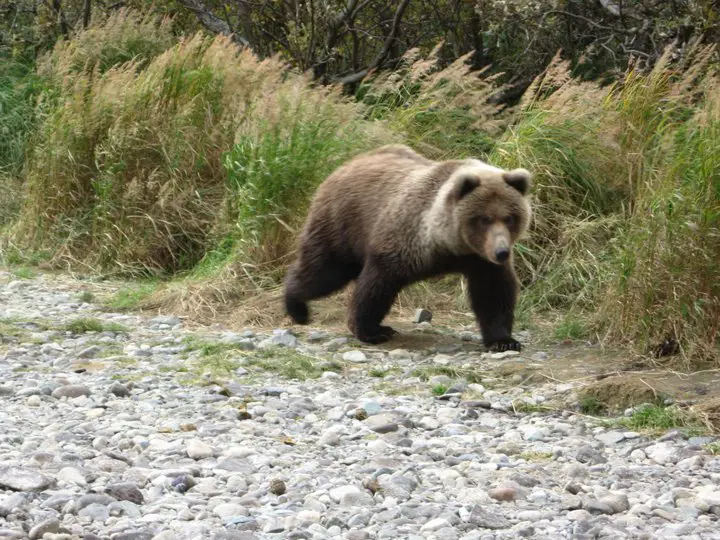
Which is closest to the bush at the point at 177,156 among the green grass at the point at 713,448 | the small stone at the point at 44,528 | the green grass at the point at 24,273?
the green grass at the point at 24,273

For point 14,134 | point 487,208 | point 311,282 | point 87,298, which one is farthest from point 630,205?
point 14,134

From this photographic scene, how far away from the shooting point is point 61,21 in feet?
46.8

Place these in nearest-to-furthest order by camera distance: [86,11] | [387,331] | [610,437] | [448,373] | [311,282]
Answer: [610,437] → [448,373] → [387,331] → [311,282] → [86,11]

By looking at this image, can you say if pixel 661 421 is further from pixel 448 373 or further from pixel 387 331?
pixel 387 331

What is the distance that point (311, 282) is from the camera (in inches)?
295

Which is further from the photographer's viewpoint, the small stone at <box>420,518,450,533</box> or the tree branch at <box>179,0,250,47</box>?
the tree branch at <box>179,0,250,47</box>

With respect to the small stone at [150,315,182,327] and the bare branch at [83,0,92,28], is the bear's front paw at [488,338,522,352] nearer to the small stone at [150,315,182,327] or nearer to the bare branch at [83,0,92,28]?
the small stone at [150,315,182,327]

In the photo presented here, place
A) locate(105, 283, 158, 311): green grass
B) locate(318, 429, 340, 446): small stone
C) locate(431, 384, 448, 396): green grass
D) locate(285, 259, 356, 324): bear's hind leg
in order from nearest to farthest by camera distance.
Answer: locate(318, 429, 340, 446): small stone
locate(431, 384, 448, 396): green grass
locate(285, 259, 356, 324): bear's hind leg
locate(105, 283, 158, 311): green grass

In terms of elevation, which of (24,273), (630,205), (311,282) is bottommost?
(24,273)

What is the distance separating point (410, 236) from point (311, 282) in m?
0.93

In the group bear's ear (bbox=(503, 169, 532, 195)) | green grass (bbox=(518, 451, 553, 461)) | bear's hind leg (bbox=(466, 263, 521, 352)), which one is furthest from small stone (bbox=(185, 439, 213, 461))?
bear's ear (bbox=(503, 169, 532, 195))

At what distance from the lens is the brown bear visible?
6703 millimetres

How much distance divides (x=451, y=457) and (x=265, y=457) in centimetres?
76

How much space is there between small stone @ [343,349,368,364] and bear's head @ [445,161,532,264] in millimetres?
914
